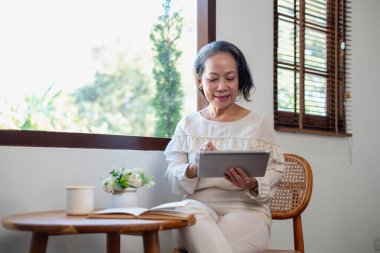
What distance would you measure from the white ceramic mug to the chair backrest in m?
0.87

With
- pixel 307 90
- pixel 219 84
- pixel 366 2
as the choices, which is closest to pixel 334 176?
pixel 307 90

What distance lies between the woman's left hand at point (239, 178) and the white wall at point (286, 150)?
22.6 inches

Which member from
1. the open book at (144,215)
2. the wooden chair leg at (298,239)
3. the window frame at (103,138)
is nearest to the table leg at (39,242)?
the open book at (144,215)

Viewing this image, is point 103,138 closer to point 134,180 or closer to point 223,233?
point 134,180

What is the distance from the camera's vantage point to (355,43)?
3.51m

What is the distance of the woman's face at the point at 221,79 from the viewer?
2014mm

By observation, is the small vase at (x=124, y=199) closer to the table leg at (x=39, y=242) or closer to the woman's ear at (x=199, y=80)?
the table leg at (x=39, y=242)

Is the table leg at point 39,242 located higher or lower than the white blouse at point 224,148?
lower

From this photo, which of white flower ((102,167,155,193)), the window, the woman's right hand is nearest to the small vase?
white flower ((102,167,155,193))

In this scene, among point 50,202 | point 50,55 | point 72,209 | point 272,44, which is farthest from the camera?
point 272,44

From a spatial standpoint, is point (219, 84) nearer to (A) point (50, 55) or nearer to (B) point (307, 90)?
(A) point (50, 55)

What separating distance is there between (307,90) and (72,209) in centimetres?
198

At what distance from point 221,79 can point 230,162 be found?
1.42 feet

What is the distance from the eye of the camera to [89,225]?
1.29 m
